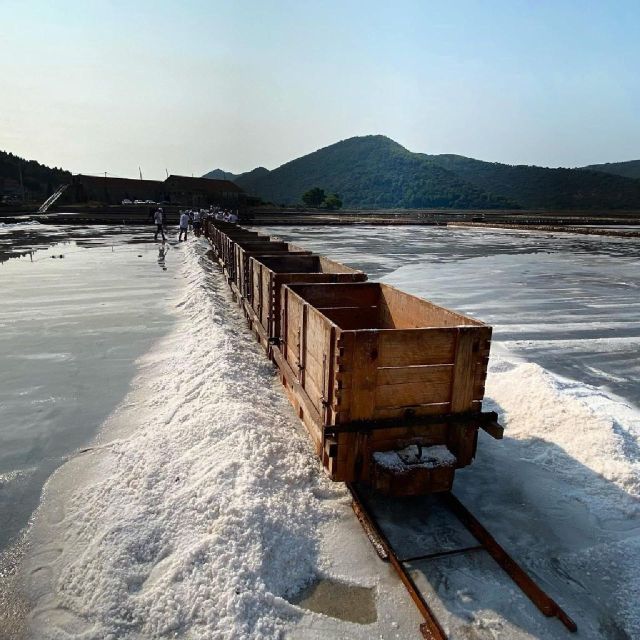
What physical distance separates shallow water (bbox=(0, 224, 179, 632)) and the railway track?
8.96 feet

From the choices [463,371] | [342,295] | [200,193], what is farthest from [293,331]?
[200,193]

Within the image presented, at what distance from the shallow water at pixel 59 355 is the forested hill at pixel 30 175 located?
279 feet

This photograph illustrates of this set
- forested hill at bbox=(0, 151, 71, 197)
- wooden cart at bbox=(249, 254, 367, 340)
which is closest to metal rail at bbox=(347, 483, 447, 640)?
wooden cart at bbox=(249, 254, 367, 340)

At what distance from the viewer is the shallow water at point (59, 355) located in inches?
187

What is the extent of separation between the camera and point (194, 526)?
3686 millimetres

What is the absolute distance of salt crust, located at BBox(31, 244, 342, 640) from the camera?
118 inches

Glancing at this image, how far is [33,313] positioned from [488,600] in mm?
10685

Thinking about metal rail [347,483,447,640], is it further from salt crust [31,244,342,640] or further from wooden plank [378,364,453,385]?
wooden plank [378,364,453,385]

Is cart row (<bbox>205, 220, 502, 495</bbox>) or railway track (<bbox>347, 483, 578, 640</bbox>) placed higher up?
cart row (<bbox>205, 220, 502, 495</bbox>)

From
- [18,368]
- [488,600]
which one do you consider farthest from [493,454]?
[18,368]

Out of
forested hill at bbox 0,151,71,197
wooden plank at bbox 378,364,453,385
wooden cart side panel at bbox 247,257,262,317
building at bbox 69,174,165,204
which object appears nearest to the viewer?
wooden plank at bbox 378,364,453,385

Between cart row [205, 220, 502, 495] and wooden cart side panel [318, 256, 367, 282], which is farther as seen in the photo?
wooden cart side panel [318, 256, 367, 282]

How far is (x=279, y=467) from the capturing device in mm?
4523

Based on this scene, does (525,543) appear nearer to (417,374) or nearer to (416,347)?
(417,374)
